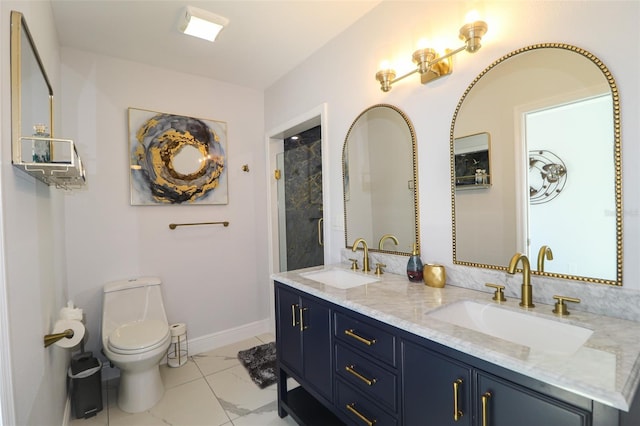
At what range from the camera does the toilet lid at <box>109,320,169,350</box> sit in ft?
6.34

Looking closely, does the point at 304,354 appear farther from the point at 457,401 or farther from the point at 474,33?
the point at 474,33

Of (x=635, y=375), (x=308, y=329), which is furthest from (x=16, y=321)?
(x=635, y=375)

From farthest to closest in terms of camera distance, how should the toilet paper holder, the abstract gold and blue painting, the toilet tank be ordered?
the abstract gold and blue painting
the toilet tank
the toilet paper holder

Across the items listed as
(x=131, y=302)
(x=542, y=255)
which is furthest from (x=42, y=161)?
(x=542, y=255)

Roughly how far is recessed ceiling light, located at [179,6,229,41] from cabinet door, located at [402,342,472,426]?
2.14 metres

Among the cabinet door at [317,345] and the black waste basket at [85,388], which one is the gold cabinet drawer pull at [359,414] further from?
the black waste basket at [85,388]

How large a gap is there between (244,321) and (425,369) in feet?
7.90

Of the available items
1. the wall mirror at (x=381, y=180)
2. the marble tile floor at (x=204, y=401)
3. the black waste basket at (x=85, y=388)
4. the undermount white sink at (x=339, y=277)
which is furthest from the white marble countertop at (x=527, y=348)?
the black waste basket at (x=85, y=388)

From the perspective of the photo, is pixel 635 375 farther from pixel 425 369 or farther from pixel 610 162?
pixel 610 162

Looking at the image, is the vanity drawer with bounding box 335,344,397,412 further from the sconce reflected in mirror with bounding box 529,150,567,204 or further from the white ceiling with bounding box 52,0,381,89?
the white ceiling with bounding box 52,0,381,89

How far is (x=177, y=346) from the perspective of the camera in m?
2.60

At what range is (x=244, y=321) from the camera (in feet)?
10.2

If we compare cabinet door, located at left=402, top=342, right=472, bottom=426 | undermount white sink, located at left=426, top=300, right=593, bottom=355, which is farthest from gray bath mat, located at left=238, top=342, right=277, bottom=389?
undermount white sink, located at left=426, top=300, right=593, bottom=355

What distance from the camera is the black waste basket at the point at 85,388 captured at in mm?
1936
